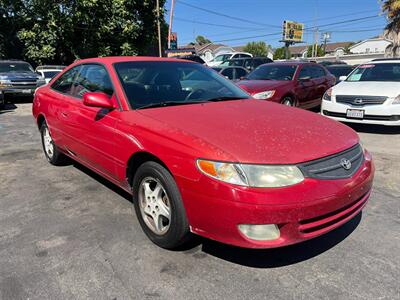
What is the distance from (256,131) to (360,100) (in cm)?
521

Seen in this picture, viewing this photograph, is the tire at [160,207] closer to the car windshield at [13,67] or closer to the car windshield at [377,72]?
the car windshield at [377,72]

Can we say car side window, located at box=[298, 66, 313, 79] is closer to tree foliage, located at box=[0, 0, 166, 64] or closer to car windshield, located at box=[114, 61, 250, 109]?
car windshield, located at box=[114, 61, 250, 109]

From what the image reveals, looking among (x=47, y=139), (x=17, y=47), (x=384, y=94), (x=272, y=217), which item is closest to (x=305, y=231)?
(x=272, y=217)

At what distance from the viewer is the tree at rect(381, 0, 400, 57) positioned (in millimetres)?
20367

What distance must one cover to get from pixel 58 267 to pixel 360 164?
2511 millimetres

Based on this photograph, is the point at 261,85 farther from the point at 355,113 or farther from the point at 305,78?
the point at 355,113

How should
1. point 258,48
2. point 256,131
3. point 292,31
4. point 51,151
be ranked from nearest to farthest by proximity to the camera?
point 256,131 < point 51,151 < point 292,31 < point 258,48

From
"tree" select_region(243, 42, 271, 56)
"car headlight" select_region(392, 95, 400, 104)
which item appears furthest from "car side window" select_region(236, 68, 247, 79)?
"tree" select_region(243, 42, 271, 56)

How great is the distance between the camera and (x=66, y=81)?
15.2ft

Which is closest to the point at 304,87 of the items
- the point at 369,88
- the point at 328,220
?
the point at 369,88

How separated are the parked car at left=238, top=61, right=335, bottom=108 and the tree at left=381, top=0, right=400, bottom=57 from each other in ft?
44.8

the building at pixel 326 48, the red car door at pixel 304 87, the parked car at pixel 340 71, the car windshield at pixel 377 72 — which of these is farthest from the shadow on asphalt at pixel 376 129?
the building at pixel 326 48

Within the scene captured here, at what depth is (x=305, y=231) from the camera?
241 cm

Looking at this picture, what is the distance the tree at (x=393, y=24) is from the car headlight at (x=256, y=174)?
2198 centimetres
